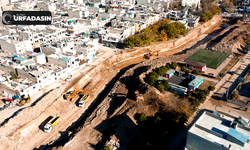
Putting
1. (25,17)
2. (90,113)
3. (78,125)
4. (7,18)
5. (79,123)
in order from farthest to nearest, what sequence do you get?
1. (7,18)
2. (25,17)
3. (90,113)
4. (79,123)
5. (78,125)

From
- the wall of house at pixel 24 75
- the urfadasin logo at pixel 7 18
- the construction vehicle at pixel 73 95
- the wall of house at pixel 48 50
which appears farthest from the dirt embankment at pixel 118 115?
the urfadasin logo at pixel 7 18

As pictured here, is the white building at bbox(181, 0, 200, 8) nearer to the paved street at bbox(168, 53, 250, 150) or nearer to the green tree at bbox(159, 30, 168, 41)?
the green tree at bbox(159, 30, 168, 41)

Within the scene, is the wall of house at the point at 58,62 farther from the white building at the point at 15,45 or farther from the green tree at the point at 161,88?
the green tree at the point at 161,88

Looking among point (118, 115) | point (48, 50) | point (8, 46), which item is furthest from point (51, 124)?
point (8, 46)

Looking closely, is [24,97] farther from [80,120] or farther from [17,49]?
[17,49]

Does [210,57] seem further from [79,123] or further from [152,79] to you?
[79,123]

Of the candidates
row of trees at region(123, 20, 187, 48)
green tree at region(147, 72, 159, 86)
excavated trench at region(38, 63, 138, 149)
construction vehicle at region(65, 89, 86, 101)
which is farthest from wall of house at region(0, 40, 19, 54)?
green tree at region(147, 72, 159, 86)
